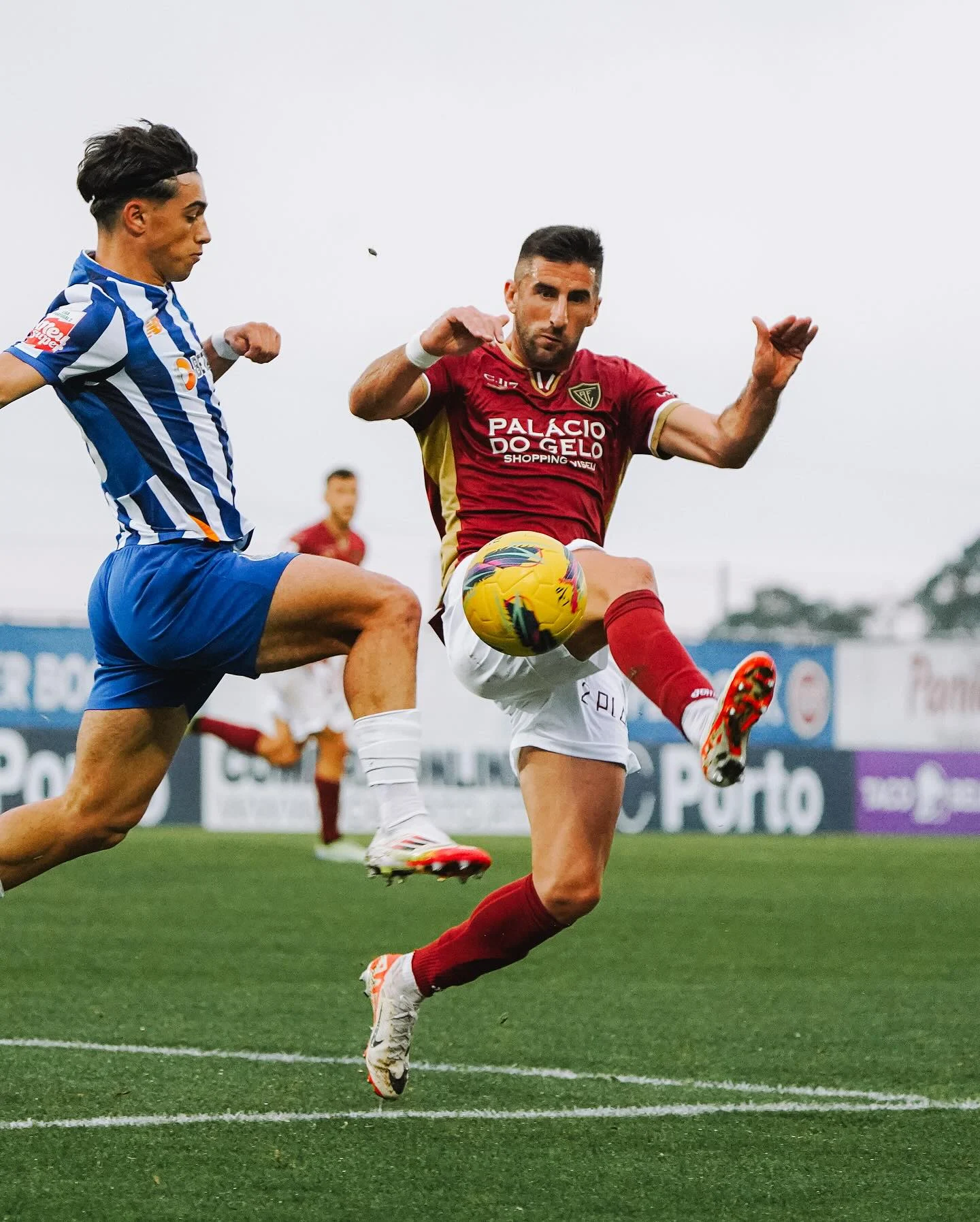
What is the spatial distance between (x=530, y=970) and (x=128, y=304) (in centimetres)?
456

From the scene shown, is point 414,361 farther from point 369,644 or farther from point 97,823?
point 97,823

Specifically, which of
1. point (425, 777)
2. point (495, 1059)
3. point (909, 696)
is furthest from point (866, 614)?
point (495, 1059)

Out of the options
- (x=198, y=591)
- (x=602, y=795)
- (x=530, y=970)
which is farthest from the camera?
(x=530, y=970)

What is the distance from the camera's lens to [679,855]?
675 inches

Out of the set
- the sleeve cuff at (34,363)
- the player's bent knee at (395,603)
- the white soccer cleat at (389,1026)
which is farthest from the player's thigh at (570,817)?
the sleeve cuff at (34,363)

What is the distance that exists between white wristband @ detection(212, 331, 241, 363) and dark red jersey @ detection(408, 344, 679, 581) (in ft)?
1.90

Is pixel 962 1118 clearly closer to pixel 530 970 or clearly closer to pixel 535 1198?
pixel 535 1198

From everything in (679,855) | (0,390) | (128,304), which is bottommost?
(679,855)

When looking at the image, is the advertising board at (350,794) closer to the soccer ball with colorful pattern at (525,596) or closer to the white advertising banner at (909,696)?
the white advertising banner at (909,696)

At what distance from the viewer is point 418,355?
550cm

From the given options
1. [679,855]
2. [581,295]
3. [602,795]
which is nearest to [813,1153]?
[602,795]

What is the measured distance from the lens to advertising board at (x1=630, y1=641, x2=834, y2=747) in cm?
2153

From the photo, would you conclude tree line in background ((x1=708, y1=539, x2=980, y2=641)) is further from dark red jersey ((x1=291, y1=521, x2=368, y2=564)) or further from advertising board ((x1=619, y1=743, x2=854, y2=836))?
dark red jersey ((x1=291, y1=521, x2=368, y2=564))

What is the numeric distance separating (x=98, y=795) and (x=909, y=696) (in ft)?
60.8
